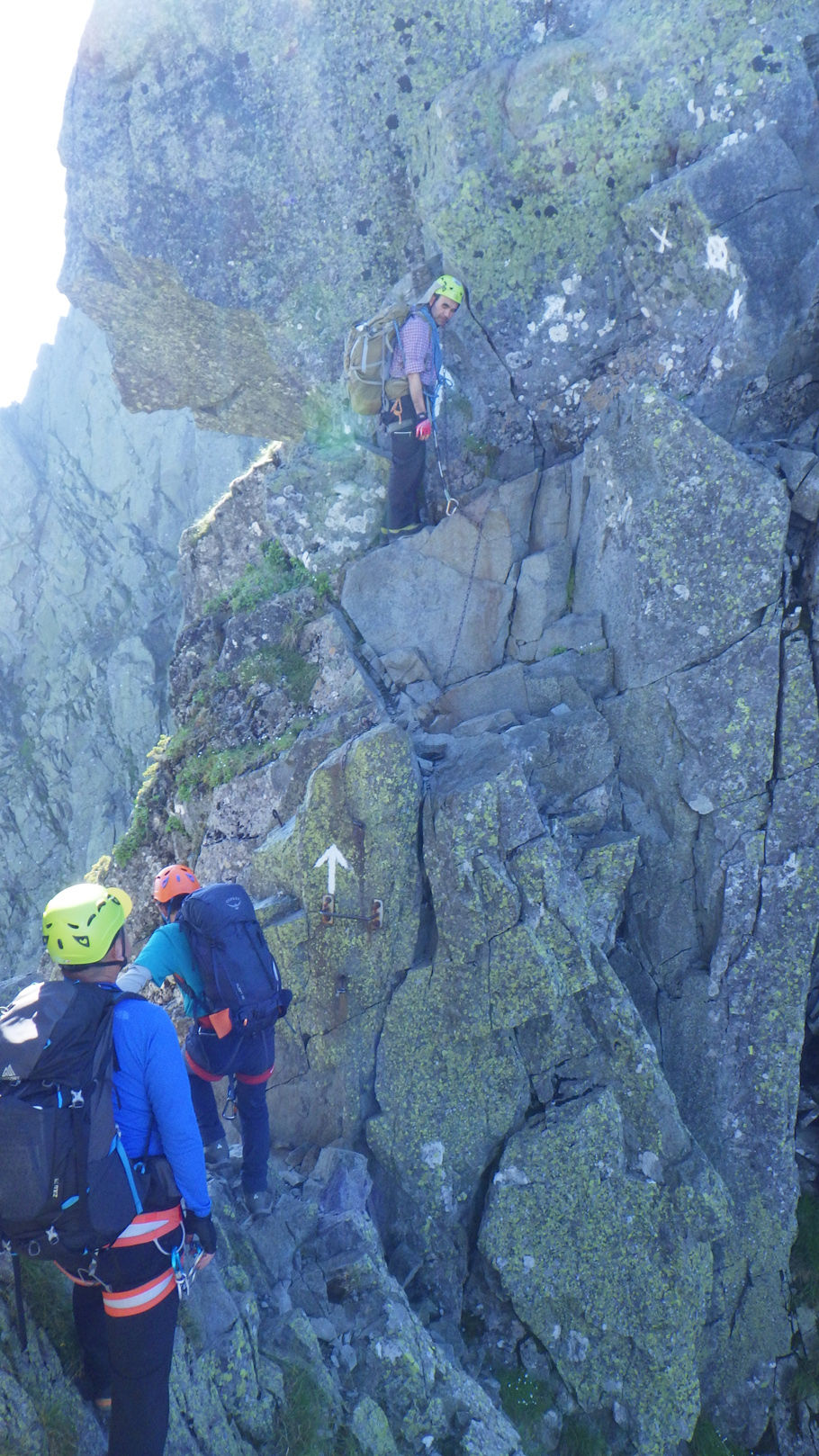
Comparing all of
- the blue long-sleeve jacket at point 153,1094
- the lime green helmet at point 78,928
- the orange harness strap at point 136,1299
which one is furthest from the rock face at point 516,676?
the lime green helmet at point 78,928

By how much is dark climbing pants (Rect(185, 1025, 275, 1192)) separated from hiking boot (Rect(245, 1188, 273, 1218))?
6 centimetres

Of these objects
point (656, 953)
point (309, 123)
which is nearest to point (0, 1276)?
point (656, 953)

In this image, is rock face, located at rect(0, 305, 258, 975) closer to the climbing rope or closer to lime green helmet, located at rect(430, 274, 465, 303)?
the climbing rope

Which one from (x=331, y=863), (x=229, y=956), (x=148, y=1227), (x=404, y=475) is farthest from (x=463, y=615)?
(x=148, y=1227)

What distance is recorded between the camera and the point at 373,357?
13078 mm

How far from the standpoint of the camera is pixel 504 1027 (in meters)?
10.9

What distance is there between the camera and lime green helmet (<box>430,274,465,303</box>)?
12.6m

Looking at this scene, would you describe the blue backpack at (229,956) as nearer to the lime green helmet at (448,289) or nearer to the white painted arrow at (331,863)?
the white painted arrow at (331,863)

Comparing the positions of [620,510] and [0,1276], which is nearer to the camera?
[0,1276]

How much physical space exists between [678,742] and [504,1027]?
4.12 metres

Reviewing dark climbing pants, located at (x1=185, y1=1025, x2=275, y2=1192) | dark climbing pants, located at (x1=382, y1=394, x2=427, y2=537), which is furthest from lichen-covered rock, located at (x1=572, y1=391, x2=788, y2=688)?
dark climbing pants, located at (x1=185, y1=1025, x2=275, y2=1192)

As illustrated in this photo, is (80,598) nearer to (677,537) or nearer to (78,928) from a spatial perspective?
(677,537)

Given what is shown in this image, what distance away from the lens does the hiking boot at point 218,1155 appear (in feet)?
31.3

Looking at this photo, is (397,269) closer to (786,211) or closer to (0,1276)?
(786,211)
